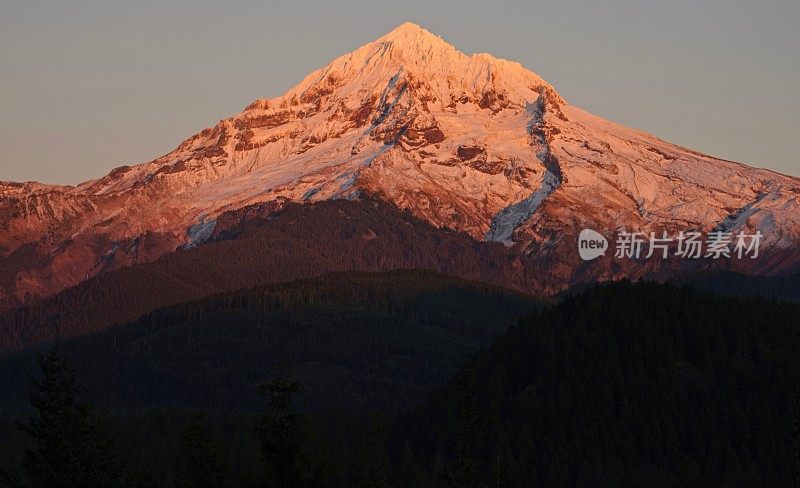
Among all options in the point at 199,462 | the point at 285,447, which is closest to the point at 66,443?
the point at 285,447

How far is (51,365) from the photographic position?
88.3 metres

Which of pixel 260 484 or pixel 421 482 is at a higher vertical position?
pixel 421 482

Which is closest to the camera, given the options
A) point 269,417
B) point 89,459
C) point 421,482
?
point 269,417

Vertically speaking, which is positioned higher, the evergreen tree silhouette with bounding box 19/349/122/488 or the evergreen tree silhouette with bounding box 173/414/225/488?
the evergreen tree silhouette with bounding box 173/414/225/488

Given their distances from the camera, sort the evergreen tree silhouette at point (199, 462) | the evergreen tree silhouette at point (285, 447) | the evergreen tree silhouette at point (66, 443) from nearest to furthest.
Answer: the evergreen tree silhouette at point (285, 447), the evergreen tree silhouette at point (66, 443), the evergreen tree silhouette at point (199, 462)

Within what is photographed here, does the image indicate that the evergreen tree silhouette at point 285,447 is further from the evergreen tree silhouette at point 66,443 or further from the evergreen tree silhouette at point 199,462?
the evergreen tree silhouette at point 199,462

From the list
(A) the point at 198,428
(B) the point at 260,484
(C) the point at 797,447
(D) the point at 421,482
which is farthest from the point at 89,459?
(D) the point at 421,482

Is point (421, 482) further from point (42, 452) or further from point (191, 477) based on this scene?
point (42, 452)

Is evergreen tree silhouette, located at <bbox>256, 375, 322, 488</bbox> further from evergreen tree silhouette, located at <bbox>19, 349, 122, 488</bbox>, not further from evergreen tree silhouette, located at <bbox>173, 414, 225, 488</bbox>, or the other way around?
evergreen tree silhouette, located at <bbox>173, 414, 225, 488</bbox>

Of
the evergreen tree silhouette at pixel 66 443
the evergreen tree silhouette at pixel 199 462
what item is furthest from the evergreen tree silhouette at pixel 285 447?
the evergreen tree silhouette at pixel 199 462

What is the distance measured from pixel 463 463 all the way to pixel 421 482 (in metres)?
92.7

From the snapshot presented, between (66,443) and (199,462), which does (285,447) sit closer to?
(66,443)

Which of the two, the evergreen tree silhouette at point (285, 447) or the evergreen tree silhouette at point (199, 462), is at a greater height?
the evergreen tree silhouette at point (199, 462)

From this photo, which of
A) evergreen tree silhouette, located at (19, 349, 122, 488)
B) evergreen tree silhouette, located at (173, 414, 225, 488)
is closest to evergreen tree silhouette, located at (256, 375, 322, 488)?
evergreen tree silhouette, located at (19, 349, 122, 488)
